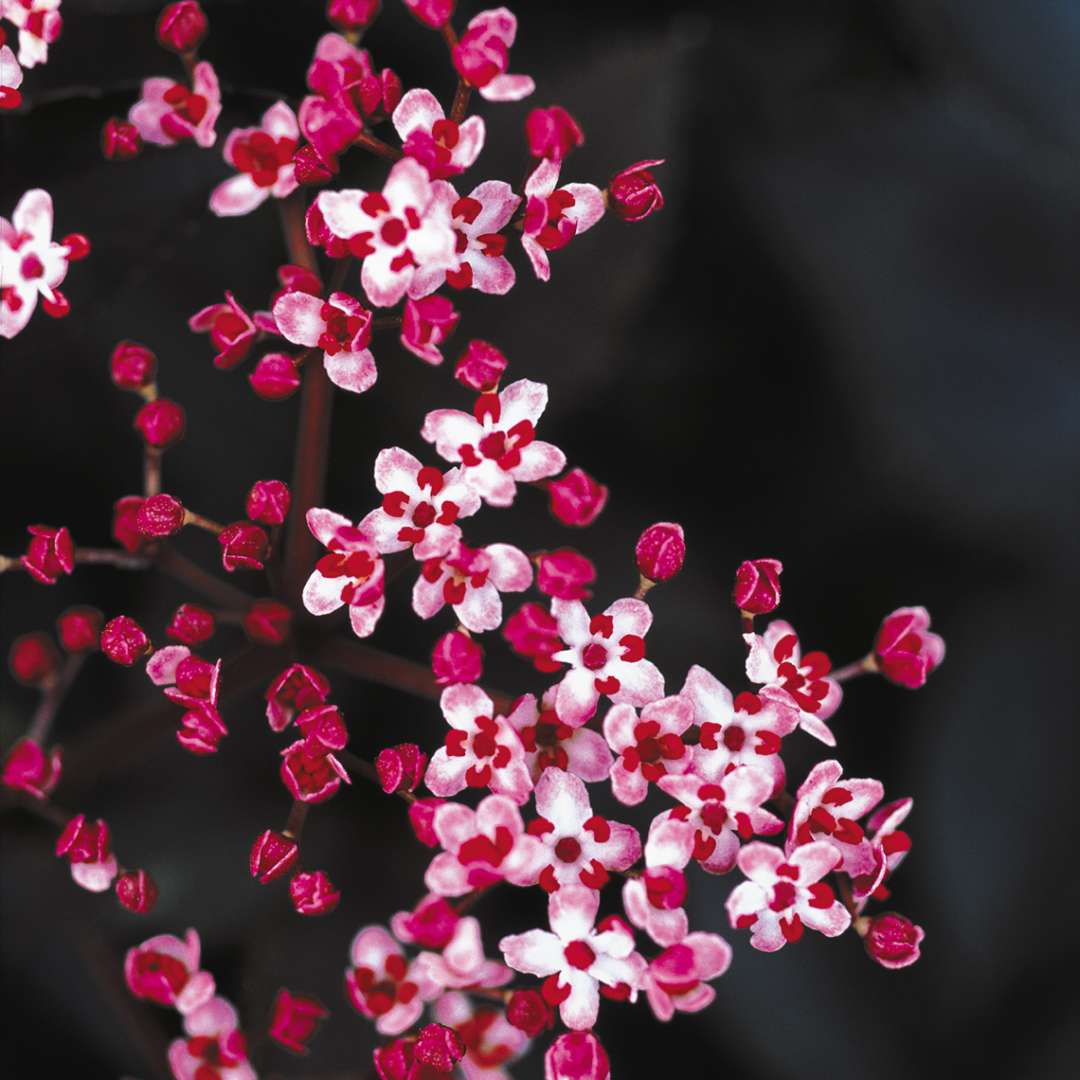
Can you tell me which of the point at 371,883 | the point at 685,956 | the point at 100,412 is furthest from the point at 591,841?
the point at 100,412

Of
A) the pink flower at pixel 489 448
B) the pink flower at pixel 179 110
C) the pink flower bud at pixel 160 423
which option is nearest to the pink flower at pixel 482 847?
the pink flower at pixel 489 448

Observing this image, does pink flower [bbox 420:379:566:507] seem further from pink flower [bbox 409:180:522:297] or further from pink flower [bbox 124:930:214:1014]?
pink flower [bbox 124:930:214:1014]

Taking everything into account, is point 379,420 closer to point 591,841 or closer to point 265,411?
point 265,411

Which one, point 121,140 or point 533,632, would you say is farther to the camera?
point 121,140

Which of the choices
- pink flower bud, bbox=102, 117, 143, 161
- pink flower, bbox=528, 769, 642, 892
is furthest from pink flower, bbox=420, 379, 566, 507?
pink flower bud, bbox=102, 117, 143, 161

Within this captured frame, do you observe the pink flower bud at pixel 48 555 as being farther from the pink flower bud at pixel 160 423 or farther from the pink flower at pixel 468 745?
the pink flower at pixel 468 745

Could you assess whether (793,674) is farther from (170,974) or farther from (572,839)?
(170,974)

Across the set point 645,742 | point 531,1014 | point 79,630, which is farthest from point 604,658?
point 79,630
